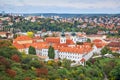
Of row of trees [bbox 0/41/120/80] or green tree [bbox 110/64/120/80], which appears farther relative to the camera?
green tree [bbox 110/64/120/80]

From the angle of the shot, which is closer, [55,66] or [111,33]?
[55,66]

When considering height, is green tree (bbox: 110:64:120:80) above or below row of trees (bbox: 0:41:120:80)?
below

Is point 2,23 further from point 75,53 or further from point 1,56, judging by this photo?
point 1,56

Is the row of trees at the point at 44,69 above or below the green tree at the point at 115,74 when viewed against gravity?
above

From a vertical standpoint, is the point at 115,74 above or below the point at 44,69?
below

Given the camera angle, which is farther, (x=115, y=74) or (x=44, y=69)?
(x=115, y=74)

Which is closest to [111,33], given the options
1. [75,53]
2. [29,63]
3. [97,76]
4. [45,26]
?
[45,26]

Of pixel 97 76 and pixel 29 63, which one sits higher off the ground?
pixel 29 63

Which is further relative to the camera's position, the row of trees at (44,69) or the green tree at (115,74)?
the green tree at (115,74)

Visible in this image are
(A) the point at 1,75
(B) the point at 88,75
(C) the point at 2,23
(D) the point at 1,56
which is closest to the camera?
(A) the point at 1,75

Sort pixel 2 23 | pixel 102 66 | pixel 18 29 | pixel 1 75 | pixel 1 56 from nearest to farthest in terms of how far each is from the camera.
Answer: pixel 1 75 → pixel 1 56 → pixel 102 66 → pixel 18 29 → pixel 2 23
